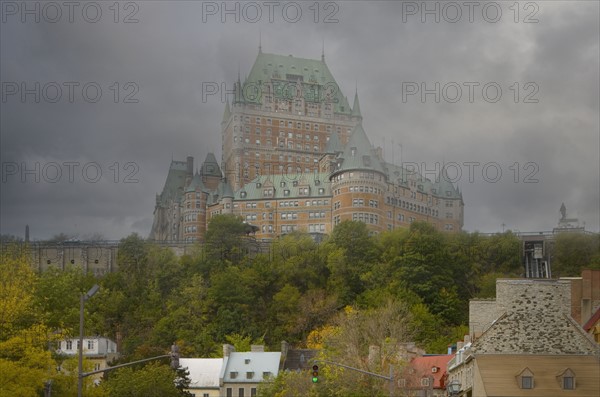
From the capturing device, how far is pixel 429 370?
307 ft

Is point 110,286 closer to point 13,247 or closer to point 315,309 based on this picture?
point 13,247

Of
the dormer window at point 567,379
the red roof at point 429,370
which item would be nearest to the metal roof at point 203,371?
the red roof at point 429,370

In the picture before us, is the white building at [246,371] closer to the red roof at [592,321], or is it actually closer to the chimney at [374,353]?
the chimney at [374,353]

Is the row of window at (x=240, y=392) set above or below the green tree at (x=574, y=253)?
below

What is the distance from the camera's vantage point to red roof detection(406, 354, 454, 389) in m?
87.4

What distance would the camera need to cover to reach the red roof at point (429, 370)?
87.4m

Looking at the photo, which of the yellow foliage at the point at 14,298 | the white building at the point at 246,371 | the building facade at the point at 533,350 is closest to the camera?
the building facade at the point at 533,350

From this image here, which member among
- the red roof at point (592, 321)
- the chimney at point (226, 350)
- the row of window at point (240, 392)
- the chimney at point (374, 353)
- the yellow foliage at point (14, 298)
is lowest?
the row of window at point (240, 392)

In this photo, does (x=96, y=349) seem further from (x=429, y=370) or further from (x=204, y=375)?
(x=429, y=370)

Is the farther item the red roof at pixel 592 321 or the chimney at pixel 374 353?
the chimney at pixel 374 353

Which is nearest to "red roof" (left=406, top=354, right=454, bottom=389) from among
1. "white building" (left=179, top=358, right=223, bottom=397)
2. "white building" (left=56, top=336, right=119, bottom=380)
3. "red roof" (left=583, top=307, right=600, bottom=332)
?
"red roof" (left=583, top=307, right=600, bottom=332)

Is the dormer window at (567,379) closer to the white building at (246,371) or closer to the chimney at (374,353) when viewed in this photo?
the chimney at (374,353)

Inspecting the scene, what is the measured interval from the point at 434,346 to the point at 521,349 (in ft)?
203

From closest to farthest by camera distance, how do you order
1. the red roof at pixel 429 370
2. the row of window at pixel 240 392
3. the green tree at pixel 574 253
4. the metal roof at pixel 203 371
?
1. the red roof at pixel 429 370
2. the row of window at pixel 240 392
3. the metal roof at pixel 203 371
4. the green tree at pixel 574 253
